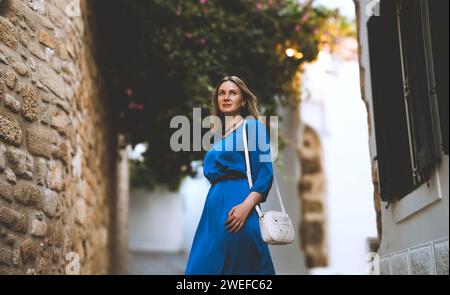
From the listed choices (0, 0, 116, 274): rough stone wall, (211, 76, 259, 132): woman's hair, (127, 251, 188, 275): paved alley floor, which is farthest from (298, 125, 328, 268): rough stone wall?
(211, 76, 259, 132): woman's hair

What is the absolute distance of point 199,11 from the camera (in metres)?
5.97

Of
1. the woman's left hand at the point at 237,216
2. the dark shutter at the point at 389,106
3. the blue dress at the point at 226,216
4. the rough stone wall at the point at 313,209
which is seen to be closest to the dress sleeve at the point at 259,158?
the blue dress at the point at 226,216

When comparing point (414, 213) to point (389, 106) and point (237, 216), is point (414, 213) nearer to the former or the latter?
point (389, 106)

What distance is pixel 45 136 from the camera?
3787 mm

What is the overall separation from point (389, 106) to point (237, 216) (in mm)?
1481

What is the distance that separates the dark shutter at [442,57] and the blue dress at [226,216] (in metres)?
0.88

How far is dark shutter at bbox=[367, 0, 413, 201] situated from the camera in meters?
3.56

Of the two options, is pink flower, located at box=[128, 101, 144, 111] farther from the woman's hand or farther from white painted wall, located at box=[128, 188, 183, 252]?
white painted wall, located at box=[128, 188, 183, 252]

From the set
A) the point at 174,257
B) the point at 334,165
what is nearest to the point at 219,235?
the point at 334,165

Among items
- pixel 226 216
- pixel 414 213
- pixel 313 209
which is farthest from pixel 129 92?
pixel 313 209

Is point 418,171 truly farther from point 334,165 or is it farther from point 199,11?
point 334,165

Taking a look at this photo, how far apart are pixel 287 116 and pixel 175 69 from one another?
10.6 feet

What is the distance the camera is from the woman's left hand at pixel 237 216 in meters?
2.89

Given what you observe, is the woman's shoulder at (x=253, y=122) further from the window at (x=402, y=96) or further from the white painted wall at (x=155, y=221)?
the white painted wall at (x=155, y=221)
